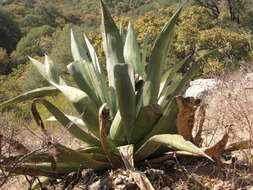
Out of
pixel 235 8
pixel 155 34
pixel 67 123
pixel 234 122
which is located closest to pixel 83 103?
pixel 67 123

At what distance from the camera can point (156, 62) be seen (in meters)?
1.78

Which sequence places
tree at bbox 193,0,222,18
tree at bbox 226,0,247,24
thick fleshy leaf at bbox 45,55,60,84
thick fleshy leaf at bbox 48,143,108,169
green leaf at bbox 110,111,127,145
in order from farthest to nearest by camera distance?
tree at bbox 193,0,222,18 → tree at bbox 226,0,247,24 → thick fleshy leaf at bbox 45,55,60,84 → green leaf at bbox 110,111,127,145 → thick fleshy leaf at bbox 48,143,108,169

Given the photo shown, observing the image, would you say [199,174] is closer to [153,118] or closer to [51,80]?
[153,118]

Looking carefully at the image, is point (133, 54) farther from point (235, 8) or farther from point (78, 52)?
point (235, 8)

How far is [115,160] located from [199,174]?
20.9 inches

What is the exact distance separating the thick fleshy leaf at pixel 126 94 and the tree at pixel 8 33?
34.0m

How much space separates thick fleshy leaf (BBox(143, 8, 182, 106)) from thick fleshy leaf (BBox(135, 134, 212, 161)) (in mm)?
388

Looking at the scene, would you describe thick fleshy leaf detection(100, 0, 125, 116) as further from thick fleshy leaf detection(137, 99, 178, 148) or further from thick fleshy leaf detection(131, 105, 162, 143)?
thick fleshy leaf detection(137, 99, 178, 148)

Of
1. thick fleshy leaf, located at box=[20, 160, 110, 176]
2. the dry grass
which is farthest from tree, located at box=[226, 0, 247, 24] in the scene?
thick fleshy leaf, located at box=[20, 160, 110, 176]

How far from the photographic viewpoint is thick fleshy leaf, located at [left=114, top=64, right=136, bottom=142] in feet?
4.41

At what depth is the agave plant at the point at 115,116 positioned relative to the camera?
1.40 meters

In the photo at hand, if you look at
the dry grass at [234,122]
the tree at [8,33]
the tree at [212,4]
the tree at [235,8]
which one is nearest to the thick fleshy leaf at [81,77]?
the dry grass at [234,122]

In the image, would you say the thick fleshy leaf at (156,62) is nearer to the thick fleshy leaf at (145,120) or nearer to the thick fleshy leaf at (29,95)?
the thick fleshy leaf at (145,120)

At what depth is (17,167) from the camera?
1.44 m
